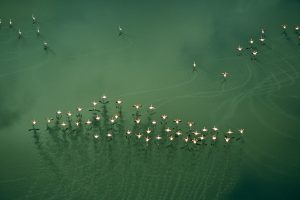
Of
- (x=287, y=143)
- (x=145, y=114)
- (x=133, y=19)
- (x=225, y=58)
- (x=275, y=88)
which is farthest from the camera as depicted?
(x=133, y=19)

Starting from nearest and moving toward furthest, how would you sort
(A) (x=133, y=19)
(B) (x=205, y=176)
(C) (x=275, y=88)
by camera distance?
(B) (x=205, y=176) → (C) (x=275, y=88) → (A) (x=133, y=19)

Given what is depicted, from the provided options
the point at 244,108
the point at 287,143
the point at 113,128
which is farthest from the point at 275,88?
the point at 113,128

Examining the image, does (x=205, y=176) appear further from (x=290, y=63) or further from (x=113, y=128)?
(x=290, y=63)

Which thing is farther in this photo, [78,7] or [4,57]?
[78,7]

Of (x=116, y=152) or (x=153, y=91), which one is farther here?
(x=153, y=91)

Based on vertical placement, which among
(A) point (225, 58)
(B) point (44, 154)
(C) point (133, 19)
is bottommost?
(B) point (44, 154)

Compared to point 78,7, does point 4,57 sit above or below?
below

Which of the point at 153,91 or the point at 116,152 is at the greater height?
the point at 153,91
